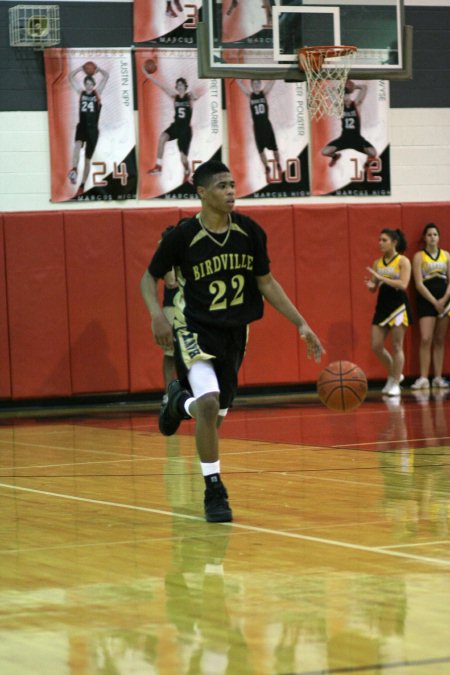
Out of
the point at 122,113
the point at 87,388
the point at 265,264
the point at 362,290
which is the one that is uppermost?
the point at 122,113

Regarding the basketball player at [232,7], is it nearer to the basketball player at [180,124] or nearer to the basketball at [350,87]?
the basketball player at [180,124]

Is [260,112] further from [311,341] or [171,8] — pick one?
[311,341]

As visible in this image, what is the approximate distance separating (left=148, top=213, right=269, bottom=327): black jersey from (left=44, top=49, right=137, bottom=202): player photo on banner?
9310mm

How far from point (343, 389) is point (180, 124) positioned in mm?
7191

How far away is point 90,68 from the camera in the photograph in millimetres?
15891

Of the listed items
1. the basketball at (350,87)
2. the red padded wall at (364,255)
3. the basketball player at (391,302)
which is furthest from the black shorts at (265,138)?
the basketball player at (391,302)

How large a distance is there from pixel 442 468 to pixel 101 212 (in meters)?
8.27

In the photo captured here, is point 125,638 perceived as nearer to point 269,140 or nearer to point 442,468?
point 442,468

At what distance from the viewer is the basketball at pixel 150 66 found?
1614 cm

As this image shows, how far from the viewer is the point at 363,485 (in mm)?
7730

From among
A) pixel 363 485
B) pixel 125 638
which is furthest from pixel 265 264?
pixel 125 638

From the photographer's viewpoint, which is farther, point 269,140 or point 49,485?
point 269,140

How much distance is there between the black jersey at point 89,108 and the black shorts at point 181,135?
0.96 meters

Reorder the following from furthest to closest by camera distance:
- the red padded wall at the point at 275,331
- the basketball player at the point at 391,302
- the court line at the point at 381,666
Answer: the red padded wall at the point at 275,331, the basketball player at the point at 391,302, the court line at the point at 381,666
